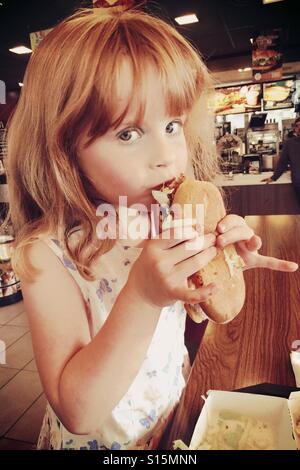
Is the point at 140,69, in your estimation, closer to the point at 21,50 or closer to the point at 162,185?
the point at 162,185

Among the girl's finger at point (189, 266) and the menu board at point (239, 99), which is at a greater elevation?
the menu board at point (239, 99)

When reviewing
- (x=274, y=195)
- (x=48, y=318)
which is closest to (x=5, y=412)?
(x=48, y=318)

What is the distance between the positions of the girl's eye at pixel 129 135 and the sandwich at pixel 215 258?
0.41 feet

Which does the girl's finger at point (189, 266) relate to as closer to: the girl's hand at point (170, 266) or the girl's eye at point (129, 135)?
the girl's hand at point (170, 266)

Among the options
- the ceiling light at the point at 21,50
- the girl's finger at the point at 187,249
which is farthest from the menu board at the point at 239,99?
the girl's finger at the point at 187,249

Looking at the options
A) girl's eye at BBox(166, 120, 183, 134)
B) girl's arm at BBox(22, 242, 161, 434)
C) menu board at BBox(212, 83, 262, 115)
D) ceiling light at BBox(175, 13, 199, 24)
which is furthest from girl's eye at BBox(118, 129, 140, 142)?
menu board at BBox(212, 83, 262, 115)

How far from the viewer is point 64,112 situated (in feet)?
2.64

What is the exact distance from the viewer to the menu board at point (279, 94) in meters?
7.61

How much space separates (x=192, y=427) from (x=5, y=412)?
2055mm

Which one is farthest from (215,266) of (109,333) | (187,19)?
(187,19)

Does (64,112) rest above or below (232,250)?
above

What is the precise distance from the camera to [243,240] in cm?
79
